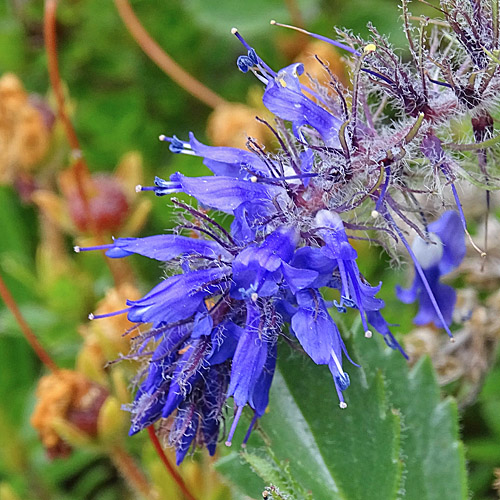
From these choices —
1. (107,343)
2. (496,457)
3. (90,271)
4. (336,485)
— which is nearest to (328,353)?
(336,485)

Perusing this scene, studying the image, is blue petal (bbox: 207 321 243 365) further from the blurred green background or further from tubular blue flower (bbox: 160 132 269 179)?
the blurred green background

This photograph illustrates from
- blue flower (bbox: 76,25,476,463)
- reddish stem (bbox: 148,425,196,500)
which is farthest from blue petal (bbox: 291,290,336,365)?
reddish stem (bbox: 148,425,196,500)

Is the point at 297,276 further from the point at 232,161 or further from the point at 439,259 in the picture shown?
the point at 439,259

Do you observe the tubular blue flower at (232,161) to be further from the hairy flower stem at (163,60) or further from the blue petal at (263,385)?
the hairy flower stem at (163,60)

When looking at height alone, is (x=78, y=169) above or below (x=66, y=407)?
above

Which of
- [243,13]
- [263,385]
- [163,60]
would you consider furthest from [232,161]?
[243,13]

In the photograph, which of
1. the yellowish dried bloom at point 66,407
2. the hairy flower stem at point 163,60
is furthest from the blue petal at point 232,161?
the hairy flower stem at point 163,60
